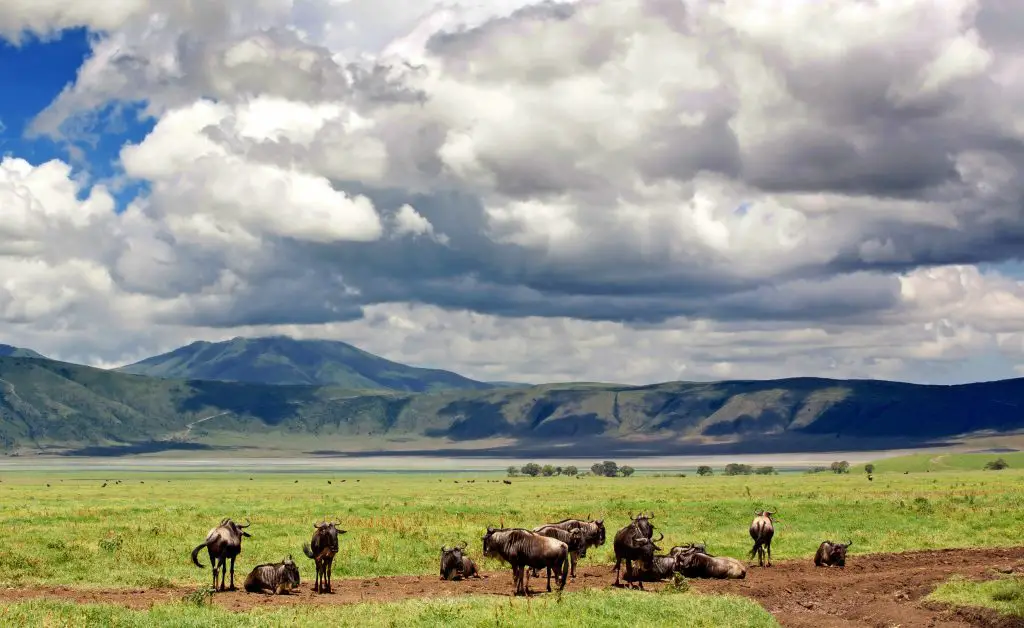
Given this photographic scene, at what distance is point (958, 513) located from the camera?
2282 inches

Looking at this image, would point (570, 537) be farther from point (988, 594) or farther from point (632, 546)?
point (988, 594)

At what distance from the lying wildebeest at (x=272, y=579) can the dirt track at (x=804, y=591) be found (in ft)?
1.42

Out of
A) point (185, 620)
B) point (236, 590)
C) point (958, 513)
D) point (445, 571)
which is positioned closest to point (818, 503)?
point (958, 513)

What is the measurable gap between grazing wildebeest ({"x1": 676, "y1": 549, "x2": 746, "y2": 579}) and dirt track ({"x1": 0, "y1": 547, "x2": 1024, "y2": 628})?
0.62 m

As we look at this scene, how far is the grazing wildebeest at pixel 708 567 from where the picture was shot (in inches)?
1448

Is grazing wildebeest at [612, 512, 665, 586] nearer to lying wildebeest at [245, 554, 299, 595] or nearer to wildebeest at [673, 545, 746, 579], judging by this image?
wildebeest at [673, 545, 746, 579]

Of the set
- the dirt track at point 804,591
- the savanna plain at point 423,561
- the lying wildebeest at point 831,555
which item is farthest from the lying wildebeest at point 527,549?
the lying wildebeest at point 831,555

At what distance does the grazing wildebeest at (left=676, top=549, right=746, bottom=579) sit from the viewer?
121 feet

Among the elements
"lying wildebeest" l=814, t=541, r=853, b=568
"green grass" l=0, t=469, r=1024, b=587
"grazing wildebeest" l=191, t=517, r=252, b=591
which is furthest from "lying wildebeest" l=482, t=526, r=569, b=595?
"lying wildebeest" l=814, t=541, r=853, b=568

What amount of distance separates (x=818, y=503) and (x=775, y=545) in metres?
22.8

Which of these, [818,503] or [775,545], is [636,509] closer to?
[818,503]

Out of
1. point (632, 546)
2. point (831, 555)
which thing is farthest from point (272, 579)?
point (831, 555)

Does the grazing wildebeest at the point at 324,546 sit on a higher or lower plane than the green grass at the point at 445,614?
higher

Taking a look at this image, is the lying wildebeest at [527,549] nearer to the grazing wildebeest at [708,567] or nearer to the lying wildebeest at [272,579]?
the lying wildebeest at [272,579]
